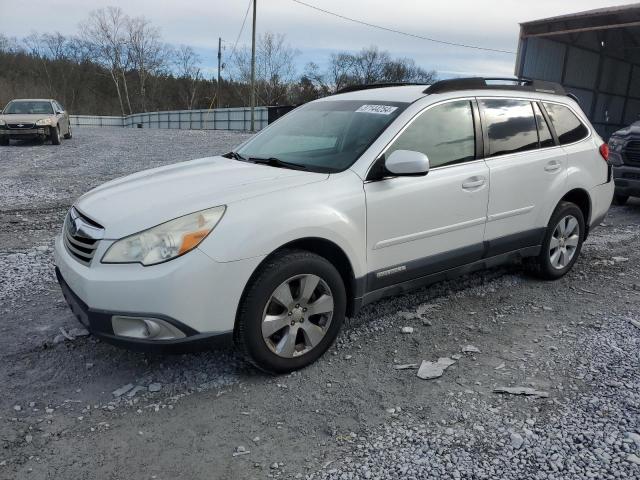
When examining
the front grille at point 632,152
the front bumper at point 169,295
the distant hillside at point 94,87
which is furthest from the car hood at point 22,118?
the distant hillside at point 94,87

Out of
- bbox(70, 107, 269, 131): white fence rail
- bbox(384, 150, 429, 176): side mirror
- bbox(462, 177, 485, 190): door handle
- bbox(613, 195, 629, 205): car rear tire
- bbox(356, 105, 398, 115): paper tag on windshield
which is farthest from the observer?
bbox(70, 107, 269, 131): white fence rail

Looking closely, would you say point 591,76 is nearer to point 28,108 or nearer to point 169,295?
point 28,108

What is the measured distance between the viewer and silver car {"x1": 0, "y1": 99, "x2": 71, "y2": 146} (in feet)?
51.0

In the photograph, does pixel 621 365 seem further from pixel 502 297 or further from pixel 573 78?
pixel 573 78

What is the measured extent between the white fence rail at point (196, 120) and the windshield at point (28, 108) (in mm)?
15631

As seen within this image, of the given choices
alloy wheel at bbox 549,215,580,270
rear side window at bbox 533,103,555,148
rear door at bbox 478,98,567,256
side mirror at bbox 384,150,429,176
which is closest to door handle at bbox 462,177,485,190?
rear door at bbox 478,98,567,256

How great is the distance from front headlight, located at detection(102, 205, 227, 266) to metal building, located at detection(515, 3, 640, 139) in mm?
18874

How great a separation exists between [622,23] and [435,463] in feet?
66.2

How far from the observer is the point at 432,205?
3643 mm

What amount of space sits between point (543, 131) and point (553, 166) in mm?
326

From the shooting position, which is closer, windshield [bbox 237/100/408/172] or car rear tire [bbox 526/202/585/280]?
windshield [bbox 237/100/408/172]

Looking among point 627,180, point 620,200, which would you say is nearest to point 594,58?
point 620,200

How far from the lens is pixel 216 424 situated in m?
2.72

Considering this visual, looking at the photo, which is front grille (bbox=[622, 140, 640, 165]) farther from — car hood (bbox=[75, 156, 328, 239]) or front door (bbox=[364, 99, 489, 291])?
car hood (bbox=[75, 156, 328, 239])
